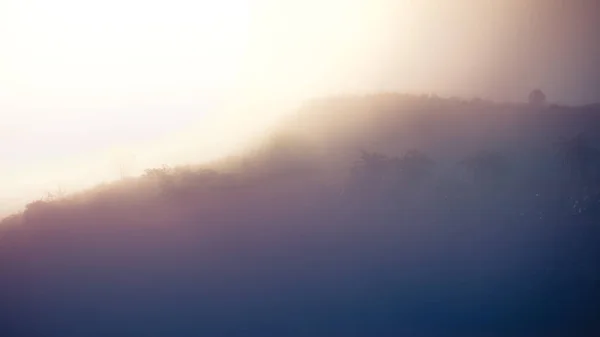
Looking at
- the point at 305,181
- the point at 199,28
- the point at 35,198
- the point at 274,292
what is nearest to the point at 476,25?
the point at 305,181

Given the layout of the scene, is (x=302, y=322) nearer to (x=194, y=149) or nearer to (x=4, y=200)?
(x=194, y=149)

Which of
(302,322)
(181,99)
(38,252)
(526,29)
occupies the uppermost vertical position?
(526,29)

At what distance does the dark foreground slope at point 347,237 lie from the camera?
2504 mm

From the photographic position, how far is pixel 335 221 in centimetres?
260

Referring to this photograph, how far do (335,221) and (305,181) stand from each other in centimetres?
23

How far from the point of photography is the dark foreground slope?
2504 millimetres

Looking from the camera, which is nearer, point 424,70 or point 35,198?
point 35,198

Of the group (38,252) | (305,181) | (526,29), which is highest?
(526,29)

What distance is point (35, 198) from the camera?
2447 mm

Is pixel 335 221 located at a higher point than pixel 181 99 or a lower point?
lower

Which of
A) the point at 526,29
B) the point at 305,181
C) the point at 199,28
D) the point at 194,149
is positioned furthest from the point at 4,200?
the point at 526,29

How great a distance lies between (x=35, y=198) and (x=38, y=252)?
0.80 feet

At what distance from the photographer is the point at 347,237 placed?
261cm

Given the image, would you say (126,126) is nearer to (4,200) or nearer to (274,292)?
(4,200)
